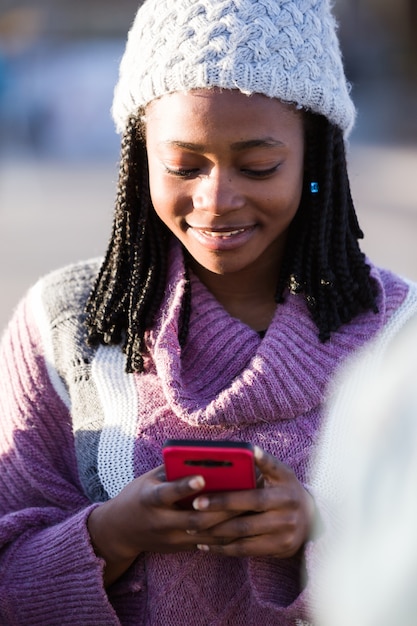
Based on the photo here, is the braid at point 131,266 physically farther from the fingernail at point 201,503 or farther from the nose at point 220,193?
the fingernail at point 201,503

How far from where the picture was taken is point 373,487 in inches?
95.9

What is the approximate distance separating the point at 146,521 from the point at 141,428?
358 mm

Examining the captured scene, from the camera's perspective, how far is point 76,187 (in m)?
10.7

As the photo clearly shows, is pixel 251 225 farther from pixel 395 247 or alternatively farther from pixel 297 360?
pixel 395 247

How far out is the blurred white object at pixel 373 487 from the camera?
2260 mm

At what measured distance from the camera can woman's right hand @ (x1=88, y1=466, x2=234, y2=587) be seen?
2174 mm

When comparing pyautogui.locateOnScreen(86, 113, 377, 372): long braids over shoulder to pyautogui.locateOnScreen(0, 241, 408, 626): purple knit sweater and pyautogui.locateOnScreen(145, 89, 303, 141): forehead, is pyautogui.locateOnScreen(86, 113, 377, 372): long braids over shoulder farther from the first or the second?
pyautogui.locateOnScreen(145, 89, 303, 141): forehead

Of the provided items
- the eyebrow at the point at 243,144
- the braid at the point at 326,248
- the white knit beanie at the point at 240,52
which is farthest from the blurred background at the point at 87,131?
the eyebrow at the point at 243,144

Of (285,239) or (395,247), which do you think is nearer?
(285,239)

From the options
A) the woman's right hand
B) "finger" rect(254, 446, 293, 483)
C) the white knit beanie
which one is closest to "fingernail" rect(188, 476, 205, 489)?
the woman's right hand

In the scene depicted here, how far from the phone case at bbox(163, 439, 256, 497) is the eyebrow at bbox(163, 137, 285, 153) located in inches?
27.1

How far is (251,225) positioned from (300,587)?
81cm

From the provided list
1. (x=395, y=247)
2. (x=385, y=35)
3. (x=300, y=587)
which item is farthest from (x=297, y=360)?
(x=385, y=35)

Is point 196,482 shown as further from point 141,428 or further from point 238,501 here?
point 141,428
